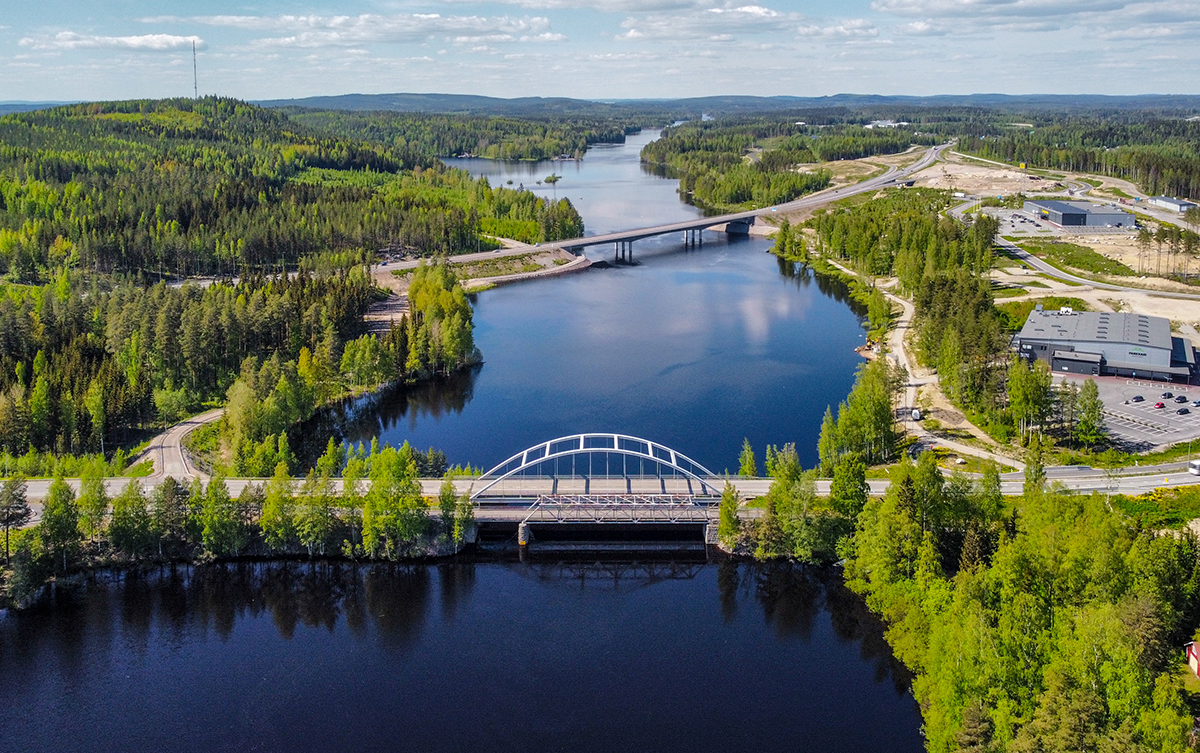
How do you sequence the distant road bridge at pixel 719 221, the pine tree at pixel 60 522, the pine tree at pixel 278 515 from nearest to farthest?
the pine tree at pixel 60 522 → the pine tree at pixel 278 515 → the distant road bridge at pixel 719 221

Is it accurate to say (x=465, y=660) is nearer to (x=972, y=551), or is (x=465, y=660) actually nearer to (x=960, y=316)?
(x=972, y=551)

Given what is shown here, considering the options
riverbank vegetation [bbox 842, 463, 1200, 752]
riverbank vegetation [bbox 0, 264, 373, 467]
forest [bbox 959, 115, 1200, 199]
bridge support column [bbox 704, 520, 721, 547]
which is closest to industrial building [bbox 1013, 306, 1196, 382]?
riverbank vegetation [bbox 842, 463, 1200, 752]

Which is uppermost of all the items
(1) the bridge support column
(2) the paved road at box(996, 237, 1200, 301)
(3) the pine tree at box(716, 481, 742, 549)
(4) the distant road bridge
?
(4) the distant road bridge

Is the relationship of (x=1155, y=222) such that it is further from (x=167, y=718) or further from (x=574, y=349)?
(x=167, y=718)

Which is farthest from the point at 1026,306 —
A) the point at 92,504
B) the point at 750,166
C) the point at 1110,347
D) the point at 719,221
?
the point at 750,166

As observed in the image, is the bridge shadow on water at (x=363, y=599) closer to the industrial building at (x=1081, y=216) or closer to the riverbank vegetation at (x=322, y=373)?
the riverbank vegetation at (x=322, y=373)

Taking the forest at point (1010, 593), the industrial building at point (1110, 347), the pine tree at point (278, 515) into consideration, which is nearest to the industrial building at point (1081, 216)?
the industrial building at point (1110, 347)

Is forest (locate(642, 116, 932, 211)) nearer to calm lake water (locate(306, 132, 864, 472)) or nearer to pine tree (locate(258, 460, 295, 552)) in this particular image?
calm lake water (locate(306, 132, 864, 472))
